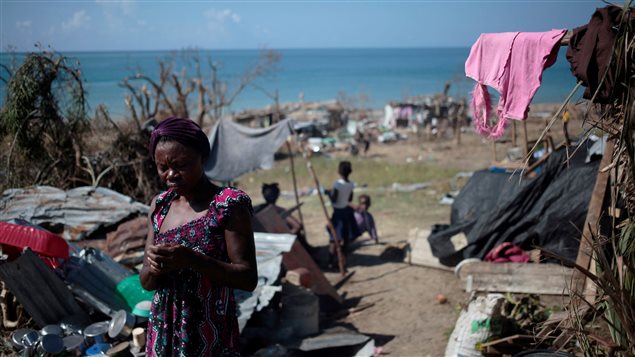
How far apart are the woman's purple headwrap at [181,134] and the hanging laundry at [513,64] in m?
1.98

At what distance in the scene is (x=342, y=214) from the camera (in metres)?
8.21

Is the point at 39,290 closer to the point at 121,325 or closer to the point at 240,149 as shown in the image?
the point at 121,325

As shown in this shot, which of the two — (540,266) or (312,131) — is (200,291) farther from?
(312,131)

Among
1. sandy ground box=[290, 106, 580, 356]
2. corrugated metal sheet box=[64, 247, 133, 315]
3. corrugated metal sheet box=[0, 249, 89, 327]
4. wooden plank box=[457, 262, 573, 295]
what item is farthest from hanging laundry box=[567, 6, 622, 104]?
corrugated metal sheet box=[0, 249, 89, 327]

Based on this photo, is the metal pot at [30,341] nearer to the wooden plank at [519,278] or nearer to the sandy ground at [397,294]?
the sandy ground at [397,294]

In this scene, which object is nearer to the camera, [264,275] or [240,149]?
[264,275]

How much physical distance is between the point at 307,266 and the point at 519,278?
2395 mm

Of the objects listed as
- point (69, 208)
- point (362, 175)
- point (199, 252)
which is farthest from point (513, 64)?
point (362, 175)

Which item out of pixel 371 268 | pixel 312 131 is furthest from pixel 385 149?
pixel 371 268

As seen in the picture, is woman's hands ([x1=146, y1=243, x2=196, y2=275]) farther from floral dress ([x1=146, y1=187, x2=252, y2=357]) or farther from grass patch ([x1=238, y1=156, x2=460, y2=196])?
grass patch ([x1=238, y1=156, x2=460, y2=196])

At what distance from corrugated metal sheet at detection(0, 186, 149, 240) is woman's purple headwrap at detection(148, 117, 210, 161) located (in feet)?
14.6

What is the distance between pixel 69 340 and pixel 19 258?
70 cm

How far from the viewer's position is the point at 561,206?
632 cm

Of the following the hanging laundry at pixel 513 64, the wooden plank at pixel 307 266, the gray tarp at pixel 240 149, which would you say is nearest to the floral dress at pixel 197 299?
the hanging laundry at pixel 513 64
